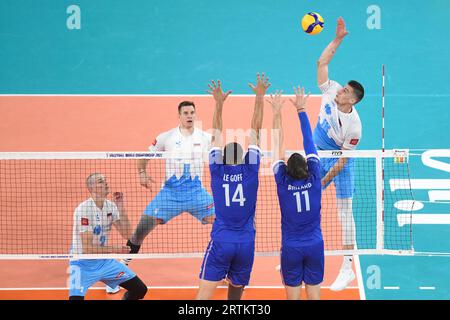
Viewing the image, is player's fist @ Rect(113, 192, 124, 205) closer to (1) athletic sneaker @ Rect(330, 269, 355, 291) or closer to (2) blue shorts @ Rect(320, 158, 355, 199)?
(2) blue shorts @ Rect(320, 158, 355, 199)

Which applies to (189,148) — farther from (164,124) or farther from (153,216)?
(164,124)

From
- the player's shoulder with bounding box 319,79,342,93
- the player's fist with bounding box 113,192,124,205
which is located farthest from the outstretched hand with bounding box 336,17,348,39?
the player's fist with bounding box 113,192,124,205

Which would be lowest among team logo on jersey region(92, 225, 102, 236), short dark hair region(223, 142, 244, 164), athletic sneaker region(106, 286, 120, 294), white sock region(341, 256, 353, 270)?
athletic sneaker region(106, 286, 120, 294)

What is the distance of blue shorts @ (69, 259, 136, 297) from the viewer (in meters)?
11.8

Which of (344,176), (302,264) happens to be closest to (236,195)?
(302,264)

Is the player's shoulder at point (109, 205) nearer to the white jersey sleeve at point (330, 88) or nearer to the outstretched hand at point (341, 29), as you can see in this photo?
the white jersey sleeve at point (330, 88)

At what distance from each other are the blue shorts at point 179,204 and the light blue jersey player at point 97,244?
105 centimetres

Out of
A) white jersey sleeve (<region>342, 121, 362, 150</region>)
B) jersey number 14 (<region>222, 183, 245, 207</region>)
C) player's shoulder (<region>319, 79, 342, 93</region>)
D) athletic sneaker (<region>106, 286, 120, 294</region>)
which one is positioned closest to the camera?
jersey number 14 (<region>222, 183, 245, 207</region>)

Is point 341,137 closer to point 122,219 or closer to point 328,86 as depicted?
point 328,86

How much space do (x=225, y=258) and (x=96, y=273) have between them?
2418 millimetres

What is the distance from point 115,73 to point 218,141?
397 inches

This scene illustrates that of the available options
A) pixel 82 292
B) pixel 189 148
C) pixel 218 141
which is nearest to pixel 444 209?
pixel 189 148

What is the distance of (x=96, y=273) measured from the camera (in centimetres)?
1191

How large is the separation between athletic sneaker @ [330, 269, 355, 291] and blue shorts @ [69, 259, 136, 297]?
352 cm
